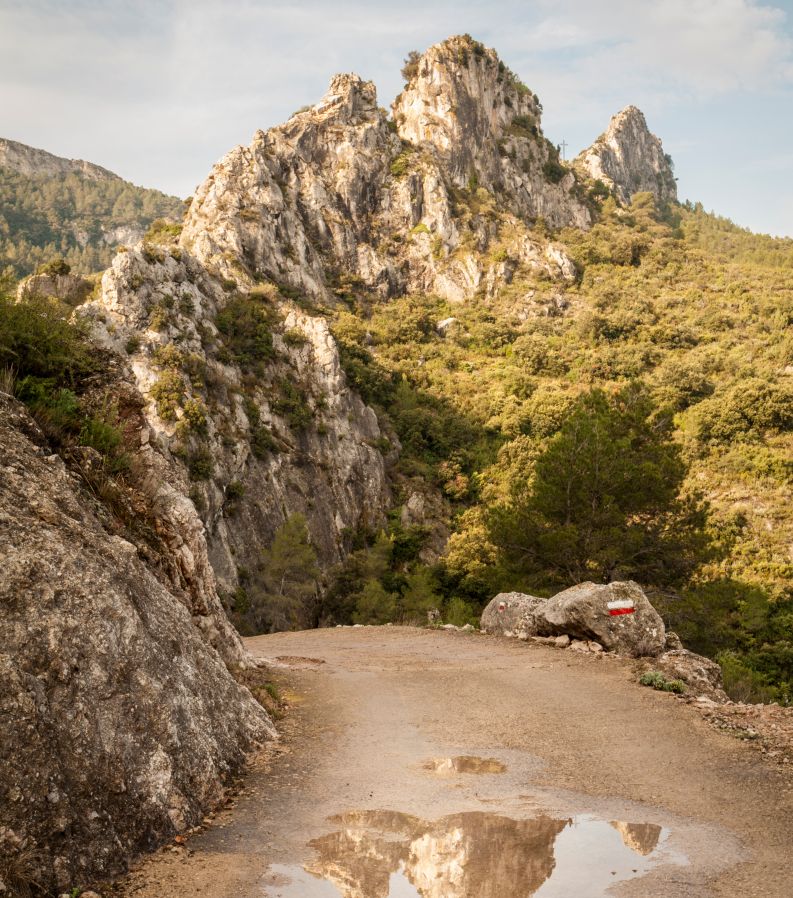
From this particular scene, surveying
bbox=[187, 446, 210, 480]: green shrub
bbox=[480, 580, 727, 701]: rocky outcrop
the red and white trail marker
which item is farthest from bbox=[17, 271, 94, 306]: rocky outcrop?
the red and white trail marker

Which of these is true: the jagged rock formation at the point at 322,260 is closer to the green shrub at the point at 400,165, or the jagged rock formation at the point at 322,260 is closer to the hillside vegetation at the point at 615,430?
the green shrub at the point at 400,165

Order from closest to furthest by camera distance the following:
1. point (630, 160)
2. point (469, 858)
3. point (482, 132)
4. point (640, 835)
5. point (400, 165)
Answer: point (469, 858) → point (640, 835) → point (400, 165) → point (482, 132) → point (630, 160)

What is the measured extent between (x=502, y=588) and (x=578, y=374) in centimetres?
4475

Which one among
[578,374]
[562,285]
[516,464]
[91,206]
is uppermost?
[91,206]

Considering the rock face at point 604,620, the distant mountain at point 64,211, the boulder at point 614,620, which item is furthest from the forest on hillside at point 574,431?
the distant mountain at point 64,211

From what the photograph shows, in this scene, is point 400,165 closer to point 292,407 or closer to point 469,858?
point 292,407

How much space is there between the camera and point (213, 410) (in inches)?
1703

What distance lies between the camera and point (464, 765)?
7.97 m

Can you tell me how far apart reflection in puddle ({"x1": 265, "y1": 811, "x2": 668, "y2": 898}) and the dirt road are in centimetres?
2

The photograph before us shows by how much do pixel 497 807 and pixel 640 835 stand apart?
1378mm

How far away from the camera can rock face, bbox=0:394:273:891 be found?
15.8 feet

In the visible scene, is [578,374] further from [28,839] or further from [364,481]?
[28,839]

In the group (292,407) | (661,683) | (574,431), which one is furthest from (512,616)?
(292,407)

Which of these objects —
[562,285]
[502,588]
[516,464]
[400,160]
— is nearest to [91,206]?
[400,160]
